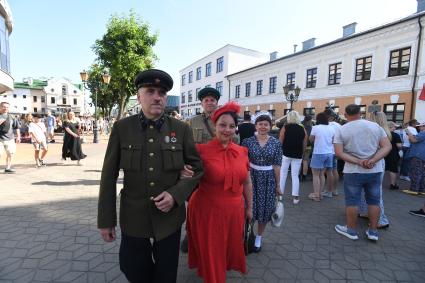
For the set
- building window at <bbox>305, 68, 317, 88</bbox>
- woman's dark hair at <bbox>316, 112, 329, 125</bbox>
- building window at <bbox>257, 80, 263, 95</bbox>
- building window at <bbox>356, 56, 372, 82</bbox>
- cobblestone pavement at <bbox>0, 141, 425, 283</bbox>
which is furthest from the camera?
building window at <bbox>257, 80, 263, 95</bbox>

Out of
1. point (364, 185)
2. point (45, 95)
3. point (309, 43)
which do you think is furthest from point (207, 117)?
point (45, 95)

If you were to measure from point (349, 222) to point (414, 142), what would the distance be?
137 inches

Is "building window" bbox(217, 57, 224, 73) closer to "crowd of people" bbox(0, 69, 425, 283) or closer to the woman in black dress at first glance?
the woman in black dress

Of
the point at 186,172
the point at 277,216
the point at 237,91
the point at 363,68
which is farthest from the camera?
the point at 237,91

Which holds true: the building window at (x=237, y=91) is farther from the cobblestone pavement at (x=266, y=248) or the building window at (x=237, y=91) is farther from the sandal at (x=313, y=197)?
the cobblestone pavement at (x=266, y=248)

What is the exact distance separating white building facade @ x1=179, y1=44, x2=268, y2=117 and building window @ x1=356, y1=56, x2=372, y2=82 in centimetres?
2019

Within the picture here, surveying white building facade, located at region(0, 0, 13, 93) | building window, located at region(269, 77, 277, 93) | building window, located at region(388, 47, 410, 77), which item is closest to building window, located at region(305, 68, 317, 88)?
building window, located at region(269, 77, 277, 93)

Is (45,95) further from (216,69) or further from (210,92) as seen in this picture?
(210,92)

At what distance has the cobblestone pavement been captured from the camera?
298 cm

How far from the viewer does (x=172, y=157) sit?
1.96m

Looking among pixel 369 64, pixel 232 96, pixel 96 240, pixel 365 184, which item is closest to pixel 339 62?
pixel 369 64

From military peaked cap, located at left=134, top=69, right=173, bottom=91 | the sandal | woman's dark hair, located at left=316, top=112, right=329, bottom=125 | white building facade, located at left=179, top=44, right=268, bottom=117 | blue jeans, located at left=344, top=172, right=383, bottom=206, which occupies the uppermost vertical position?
white building facade, located at left=179, top=44, right=268, bottom=117

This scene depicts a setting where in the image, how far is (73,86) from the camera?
74.2 m

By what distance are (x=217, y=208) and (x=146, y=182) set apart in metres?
0.83
